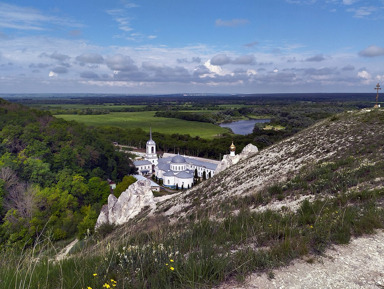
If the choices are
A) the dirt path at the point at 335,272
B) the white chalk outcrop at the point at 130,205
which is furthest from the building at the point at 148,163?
the dirt path at the point at 335,272

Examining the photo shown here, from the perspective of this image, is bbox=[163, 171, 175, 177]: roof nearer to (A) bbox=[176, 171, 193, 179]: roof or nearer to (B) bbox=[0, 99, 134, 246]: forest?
(A) bbox=[176, 171, 193, 179]: roof

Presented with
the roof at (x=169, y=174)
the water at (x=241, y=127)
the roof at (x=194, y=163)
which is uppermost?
the water at (x=241, y=127)

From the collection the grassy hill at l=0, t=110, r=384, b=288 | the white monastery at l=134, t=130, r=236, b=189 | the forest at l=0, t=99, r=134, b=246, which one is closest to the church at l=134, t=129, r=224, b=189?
the white monastery at l=134, t=130, r=236, b=189

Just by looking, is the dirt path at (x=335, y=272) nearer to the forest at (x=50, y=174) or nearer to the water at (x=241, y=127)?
the forest at (x=50, y=174)

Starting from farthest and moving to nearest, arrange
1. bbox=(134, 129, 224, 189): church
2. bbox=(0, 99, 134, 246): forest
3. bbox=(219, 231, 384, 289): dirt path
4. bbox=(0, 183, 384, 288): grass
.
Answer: bbox=(134, 129, 224, 189): church < bbox=(0, 99, 134, 246): forest < bbox=(219, 231, 384, 289): dirt path < bbox=(0, 183, 384, 288): grass

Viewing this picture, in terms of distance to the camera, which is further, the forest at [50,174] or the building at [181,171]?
the building at [181,171]

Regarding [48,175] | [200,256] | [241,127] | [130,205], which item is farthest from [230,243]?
[241,127]
